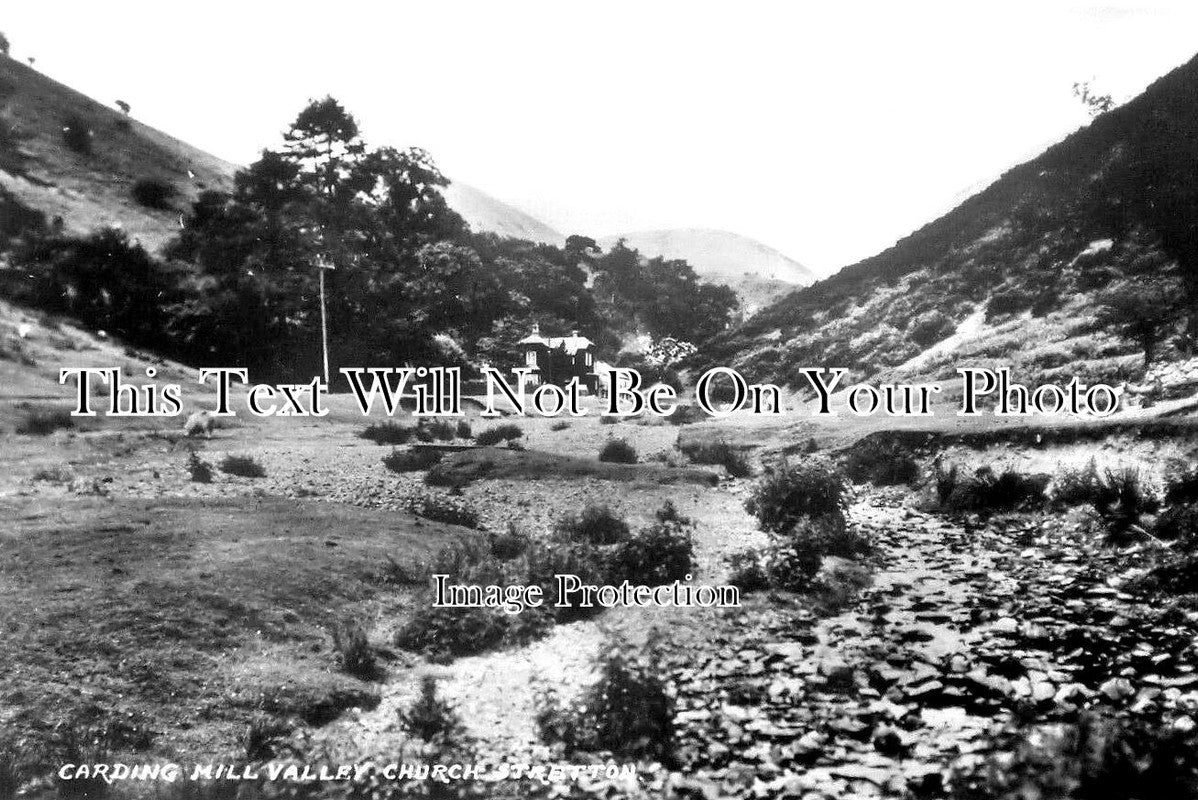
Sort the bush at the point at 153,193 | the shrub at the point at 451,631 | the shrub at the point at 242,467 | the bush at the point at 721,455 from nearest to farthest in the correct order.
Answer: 1. the shrub at the point at 451,631
2. the shrub at the point at 242,467
3. the bush at the point at 721,455
4. the bush at the point at 153,193

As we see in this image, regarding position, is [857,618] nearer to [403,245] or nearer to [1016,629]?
[1016,629]

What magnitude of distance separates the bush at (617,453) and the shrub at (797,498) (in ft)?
9.60

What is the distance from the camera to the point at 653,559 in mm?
8219

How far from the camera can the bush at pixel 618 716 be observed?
217 inches

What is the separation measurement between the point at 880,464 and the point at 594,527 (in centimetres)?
517

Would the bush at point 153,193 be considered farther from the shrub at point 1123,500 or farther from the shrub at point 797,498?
the shrub at point 1123,500

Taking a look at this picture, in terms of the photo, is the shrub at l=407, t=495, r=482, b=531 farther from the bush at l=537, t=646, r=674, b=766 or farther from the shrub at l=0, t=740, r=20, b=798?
the shrub at l=0, t=740, r=20, b=798

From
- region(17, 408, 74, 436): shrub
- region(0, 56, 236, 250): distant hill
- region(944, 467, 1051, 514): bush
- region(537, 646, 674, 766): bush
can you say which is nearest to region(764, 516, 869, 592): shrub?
region(944, 467, 1051, 514): bush

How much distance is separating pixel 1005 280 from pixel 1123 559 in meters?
8.56

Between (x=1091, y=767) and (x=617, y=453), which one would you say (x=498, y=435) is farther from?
(x=1091, y=767)

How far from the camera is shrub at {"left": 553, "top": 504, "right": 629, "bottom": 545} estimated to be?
897 centimetres

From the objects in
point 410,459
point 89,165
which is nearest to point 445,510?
point 410,459

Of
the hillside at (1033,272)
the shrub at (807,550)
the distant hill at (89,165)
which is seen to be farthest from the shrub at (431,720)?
the distant hill at (89,165)

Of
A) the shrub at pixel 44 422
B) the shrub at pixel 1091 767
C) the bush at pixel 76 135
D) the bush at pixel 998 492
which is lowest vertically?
the shrub at pixel 1091 767
